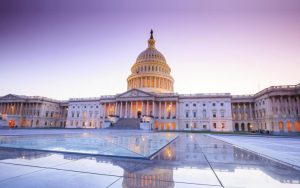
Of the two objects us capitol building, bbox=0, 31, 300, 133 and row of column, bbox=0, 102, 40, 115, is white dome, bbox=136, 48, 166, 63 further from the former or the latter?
row of column, bbox=0, 102, 40, 115

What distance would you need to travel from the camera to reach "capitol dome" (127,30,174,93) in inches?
3310

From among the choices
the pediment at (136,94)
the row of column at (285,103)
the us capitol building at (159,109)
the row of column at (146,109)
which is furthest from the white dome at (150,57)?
the row of column at (285,103)

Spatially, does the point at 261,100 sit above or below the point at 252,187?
above

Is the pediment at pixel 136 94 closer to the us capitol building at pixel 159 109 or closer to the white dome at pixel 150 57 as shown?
the us capitol building at pixel 159 109

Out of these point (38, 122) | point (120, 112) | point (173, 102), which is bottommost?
point (38, 122)

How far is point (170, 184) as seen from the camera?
331cm

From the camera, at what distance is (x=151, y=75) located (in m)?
84.0

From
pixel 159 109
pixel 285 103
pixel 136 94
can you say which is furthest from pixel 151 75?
pixel 285 103

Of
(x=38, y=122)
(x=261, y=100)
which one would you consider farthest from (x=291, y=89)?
(x=38, y=122)

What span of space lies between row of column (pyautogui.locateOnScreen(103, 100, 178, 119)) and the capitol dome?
33.9 feet

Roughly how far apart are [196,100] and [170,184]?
70876mm

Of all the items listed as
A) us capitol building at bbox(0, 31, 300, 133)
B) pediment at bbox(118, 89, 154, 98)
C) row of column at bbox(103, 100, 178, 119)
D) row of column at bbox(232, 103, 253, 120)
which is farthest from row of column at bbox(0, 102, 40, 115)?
row of column at bbox(232, 103, 253, 120)

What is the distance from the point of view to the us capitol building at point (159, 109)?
54938 mm

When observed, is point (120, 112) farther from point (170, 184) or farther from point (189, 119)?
point (170, 184)
